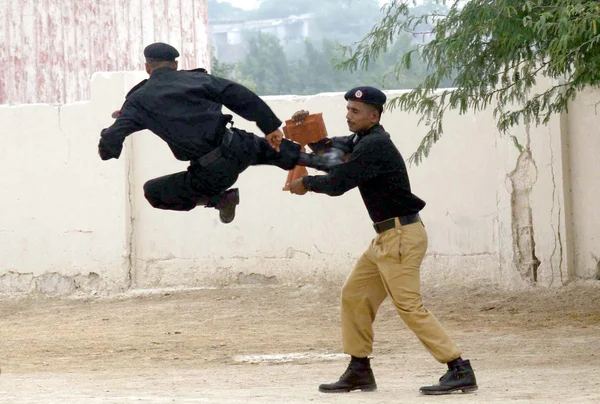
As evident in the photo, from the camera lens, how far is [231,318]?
12.1 m

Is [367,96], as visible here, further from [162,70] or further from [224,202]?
[162,70]

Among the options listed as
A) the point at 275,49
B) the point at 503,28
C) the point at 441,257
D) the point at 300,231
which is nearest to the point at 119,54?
the point at 300,231

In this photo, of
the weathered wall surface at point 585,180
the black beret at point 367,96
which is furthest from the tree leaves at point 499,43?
the black beret at point 367,96

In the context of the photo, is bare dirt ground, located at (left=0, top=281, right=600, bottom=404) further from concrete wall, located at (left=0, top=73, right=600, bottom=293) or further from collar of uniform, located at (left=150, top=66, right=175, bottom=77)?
collar of uniform, located at (left=150, top=66, right=175, bottom=77)

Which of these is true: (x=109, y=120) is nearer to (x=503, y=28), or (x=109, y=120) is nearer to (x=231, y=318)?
(x=231, y=318)

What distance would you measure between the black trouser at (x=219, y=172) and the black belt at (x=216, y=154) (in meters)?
0.02

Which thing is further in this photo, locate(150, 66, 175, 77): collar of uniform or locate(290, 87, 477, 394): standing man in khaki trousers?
locate(150, 66, 175, 77): collar of uniform

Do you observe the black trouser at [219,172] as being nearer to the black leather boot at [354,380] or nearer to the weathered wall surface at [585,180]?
the black leather boot at [354,380]

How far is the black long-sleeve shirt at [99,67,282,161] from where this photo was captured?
671 centimetres

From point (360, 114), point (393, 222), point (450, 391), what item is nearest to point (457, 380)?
point (450, 391)

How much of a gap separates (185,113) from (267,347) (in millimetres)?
4064

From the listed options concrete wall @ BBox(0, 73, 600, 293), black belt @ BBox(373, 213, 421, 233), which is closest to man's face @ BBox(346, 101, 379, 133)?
black belt @ BBox(373, 213, 421, 233)

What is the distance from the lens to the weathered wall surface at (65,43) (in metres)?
18.1

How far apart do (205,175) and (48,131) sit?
7.68 meters
